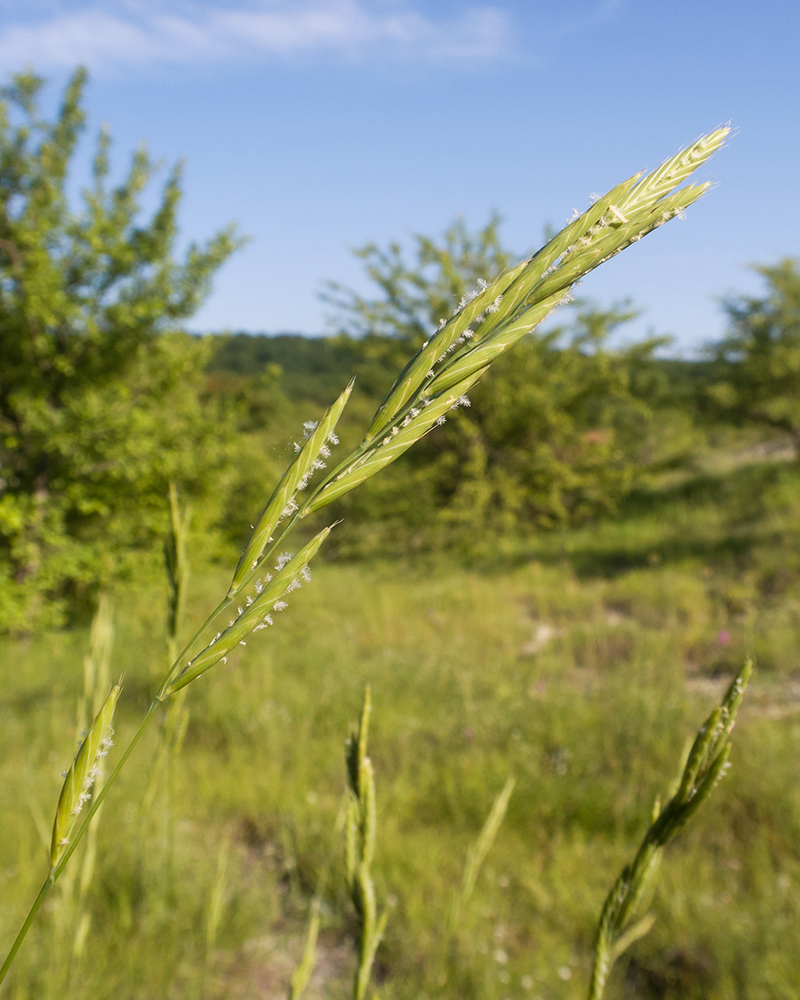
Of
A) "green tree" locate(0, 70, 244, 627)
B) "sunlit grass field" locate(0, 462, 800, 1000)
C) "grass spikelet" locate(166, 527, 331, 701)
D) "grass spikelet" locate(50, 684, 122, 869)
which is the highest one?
"green tree" locate(0, 70, 244, 627)

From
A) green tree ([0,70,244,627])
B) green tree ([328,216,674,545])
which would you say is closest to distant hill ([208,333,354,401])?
green tree ([328,216,674,545])

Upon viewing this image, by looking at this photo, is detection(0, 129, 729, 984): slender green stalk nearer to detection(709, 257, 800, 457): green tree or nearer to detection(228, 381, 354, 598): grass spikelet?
detection(228, 381, 354, 598): grass spikelet

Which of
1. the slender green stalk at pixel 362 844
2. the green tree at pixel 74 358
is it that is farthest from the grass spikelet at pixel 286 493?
the green tree at pixel 74 358

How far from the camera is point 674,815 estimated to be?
0.58m

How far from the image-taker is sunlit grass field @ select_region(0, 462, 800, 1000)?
88.7 inches

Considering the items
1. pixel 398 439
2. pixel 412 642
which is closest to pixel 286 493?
pixel 398 439

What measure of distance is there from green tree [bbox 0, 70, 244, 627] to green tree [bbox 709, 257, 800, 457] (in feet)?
31.6

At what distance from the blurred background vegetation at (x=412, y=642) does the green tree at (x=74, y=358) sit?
4 centimetres

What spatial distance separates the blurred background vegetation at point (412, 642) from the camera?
2445mm

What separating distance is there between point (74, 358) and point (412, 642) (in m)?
5.23

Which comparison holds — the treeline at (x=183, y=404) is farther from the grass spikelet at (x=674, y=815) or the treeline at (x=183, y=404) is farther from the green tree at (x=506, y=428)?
the grass spikelet at (x=674, y=815)

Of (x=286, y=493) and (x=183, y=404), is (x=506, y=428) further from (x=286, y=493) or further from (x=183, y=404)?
(x=286, y=493)

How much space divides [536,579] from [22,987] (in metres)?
8.49

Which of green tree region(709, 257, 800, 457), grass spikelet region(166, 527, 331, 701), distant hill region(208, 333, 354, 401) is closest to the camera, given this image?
grass spikelet region(166, 527, 331, 701)
